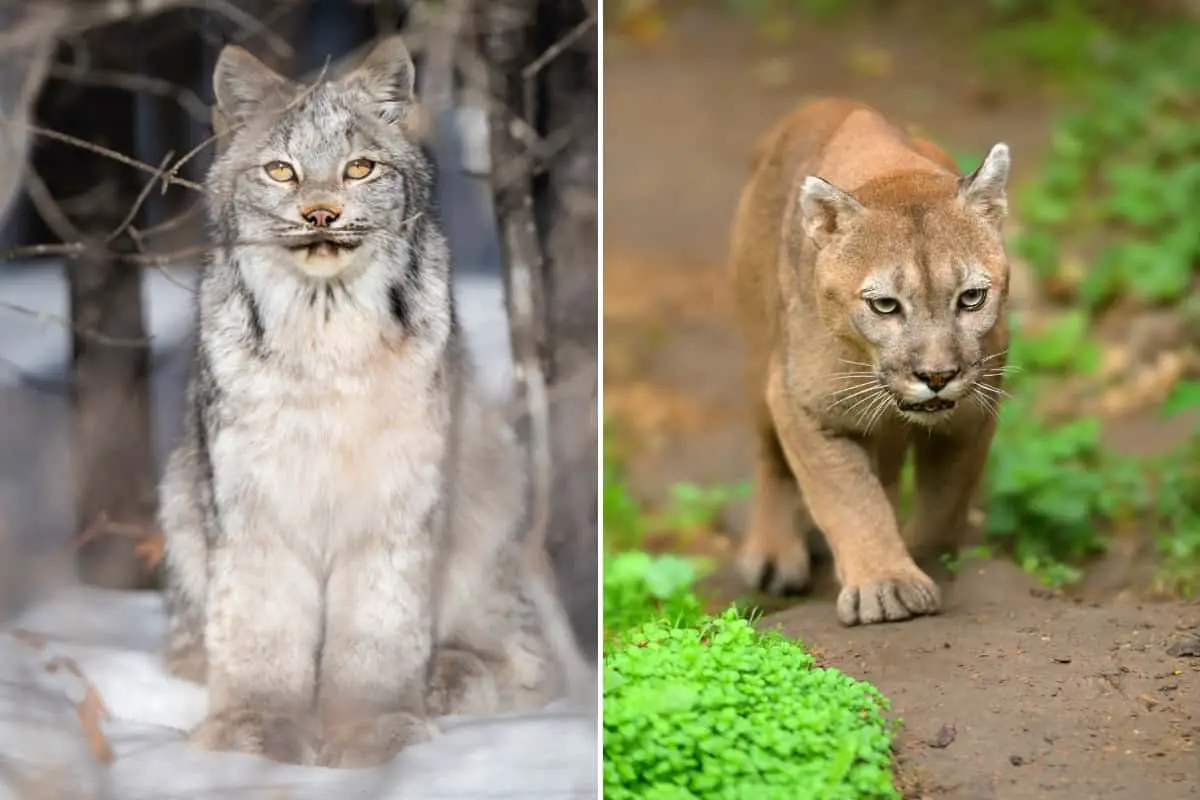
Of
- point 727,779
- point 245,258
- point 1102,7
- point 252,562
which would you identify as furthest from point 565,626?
point 1102,7

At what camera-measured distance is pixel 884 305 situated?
4.47 meters

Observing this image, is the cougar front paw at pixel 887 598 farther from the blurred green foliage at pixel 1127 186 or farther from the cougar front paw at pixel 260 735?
the blurred green foliage at pixel 1127 186

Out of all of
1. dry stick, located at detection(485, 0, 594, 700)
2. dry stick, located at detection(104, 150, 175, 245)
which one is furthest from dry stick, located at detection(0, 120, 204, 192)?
dry stick, located at detection(485, 0, 594, 700)

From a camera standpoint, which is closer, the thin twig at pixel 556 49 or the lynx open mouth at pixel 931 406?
the thin twig at pixel 556 49

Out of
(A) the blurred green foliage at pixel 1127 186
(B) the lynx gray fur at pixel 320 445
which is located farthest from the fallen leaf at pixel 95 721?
(A) the blurred green foliage at pixel 1127 186

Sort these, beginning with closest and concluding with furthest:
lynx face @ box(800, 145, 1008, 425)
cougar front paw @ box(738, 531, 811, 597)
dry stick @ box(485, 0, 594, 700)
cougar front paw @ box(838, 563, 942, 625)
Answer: dry stick @ box(485, 0, 594, 700), lynx face @ box(800, 145, 1008, 425), cougar front paw @ box(838, 563, 942, 625), cougar front paw @ box(738, 531, 811, 597)

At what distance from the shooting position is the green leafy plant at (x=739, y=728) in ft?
13.2

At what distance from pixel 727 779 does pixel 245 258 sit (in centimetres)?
197

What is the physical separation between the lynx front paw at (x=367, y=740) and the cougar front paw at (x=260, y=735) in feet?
0.17

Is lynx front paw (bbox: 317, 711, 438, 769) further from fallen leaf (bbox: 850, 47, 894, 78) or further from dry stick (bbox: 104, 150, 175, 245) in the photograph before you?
fallen leaf (bbox: 850, 47, 894, 78)

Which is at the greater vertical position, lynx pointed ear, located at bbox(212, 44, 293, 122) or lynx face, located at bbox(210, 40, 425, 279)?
lynx pointed ear, located at bbox(212, 44, 293, 122)

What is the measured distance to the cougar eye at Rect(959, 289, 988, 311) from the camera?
443 cm

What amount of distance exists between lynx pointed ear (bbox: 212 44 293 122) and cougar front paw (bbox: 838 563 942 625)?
2.28 meters

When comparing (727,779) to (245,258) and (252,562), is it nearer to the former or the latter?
(252,562)
